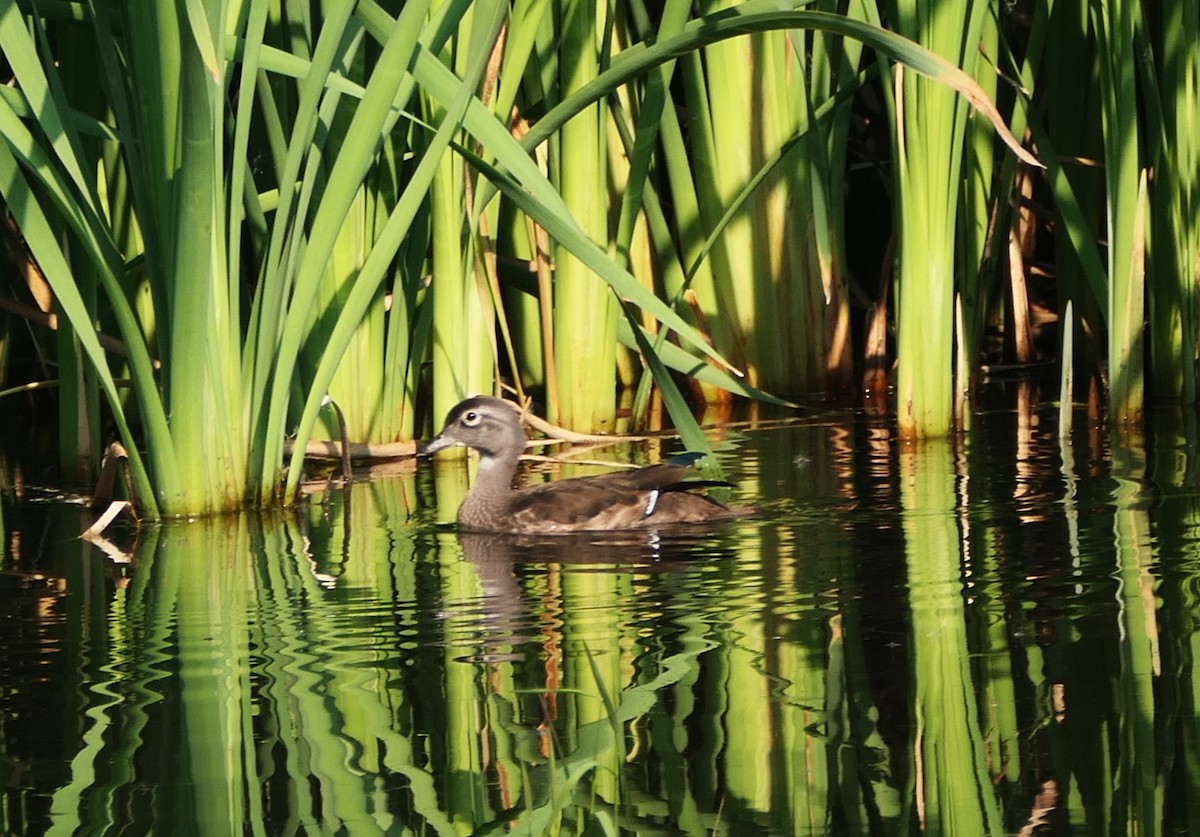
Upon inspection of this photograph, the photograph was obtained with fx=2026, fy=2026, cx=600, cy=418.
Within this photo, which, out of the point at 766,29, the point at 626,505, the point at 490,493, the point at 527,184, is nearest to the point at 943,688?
the point at 766,29

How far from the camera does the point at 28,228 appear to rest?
19.7ft

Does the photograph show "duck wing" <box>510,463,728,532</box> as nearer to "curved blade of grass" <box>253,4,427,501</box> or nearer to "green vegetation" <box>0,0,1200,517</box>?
"green vegetation" <box>0,0,1200,517</box>

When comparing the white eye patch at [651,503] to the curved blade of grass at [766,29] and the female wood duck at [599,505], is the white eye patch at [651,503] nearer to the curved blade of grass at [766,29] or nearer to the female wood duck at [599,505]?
the female wood duck at [599,505]

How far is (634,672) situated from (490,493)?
9.28 ft

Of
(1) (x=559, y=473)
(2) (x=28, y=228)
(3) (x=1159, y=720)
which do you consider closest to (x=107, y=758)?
(3) (x=1159, y=720)

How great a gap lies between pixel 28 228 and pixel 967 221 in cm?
416

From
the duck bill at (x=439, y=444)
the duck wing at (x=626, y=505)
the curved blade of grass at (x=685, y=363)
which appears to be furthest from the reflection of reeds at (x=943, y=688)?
the duck bill at (x=439, y=444)

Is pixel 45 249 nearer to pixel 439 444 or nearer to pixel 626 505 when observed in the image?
pixel 439 444

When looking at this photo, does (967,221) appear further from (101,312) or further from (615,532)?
(101,312)

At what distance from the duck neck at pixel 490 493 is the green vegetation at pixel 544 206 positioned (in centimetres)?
62

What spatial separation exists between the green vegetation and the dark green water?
73 cm

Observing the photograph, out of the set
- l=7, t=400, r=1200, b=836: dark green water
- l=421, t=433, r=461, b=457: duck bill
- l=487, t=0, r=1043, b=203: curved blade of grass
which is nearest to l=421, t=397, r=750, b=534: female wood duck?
l=7, t=400, r=1200, b=836: dark green water

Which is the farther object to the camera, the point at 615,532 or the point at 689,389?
the point at 689,389

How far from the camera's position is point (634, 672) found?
4.29 metres
